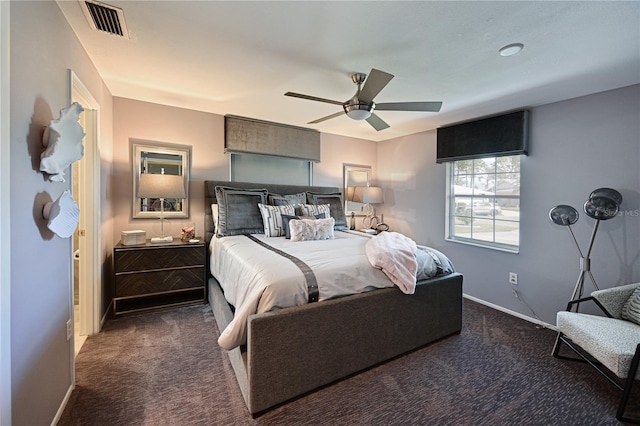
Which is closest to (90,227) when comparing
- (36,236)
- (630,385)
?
(36,236)

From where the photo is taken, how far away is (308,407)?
5.62ft

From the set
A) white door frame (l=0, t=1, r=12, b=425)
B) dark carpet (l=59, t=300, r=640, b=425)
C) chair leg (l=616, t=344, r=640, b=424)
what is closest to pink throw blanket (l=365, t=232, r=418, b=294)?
dark carpet (l=59, t=300, r=640, b=425)

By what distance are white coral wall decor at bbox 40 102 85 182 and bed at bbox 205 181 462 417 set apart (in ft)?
4.42

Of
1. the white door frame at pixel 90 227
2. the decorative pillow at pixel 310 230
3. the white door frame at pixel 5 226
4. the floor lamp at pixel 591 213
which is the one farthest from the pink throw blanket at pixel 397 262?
the white door frame at pixel 90 227

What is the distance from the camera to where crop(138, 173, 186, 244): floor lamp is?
3.05m

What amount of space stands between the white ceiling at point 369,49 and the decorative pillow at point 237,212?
1143mm

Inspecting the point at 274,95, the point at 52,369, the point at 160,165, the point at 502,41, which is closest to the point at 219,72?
the point at 274,95

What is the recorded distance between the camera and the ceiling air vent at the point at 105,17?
1.64m

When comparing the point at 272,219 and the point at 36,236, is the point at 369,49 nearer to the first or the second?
the point at 272,219

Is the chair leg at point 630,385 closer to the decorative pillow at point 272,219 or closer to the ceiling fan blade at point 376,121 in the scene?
the ceiling fan blade at point 376,121

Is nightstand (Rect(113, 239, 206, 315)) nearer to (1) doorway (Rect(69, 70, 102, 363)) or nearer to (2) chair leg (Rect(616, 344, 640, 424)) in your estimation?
(1) doorway (Rect(69, 70, 102, 363))

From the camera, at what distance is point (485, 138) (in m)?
3.48

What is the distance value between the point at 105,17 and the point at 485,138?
13.0 feet

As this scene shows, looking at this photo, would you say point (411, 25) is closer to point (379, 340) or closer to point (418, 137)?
point (379, 340)
